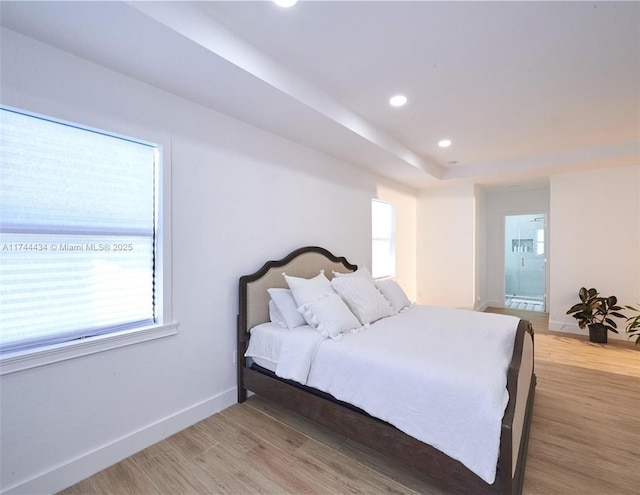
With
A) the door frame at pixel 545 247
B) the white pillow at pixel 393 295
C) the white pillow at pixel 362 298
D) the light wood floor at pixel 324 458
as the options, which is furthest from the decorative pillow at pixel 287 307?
the door frame at pixel 545 247

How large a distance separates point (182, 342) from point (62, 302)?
0.78 m

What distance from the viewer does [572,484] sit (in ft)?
5.60

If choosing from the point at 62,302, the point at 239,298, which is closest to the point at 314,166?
the point at 239,298

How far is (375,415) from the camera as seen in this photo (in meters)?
1.76

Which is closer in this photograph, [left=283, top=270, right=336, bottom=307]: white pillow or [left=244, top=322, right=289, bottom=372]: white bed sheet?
[left=244, top=322, right=289, bottom=372]: white bed sheet

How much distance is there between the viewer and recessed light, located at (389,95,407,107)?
8.52 feet

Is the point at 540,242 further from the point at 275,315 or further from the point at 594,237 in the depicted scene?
the point at 275,315

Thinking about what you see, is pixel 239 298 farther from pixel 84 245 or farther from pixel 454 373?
pixel 454 373

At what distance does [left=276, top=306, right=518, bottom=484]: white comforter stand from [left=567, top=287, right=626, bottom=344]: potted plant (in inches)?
102

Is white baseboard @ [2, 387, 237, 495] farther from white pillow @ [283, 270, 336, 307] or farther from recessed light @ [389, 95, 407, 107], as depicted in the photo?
recessed light @ [389, 95, 407, 107]

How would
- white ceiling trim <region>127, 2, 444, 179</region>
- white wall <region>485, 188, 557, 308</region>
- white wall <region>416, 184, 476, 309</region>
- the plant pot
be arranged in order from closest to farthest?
white ceiling trim <region>127, 2, 444, 179</region>, the plant pot, white wall <region>416, 184, 476, 309</region>, white wall <region>485, 188, 557, 308</region>

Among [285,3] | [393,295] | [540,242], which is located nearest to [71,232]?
[285,3]

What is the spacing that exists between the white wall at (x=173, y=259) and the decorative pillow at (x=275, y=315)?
330 mm

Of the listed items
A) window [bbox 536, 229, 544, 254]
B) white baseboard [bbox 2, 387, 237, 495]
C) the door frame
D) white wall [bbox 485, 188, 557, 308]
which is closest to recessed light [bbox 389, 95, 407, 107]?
white baseboard [bbox 2, 387, 237, 495]
